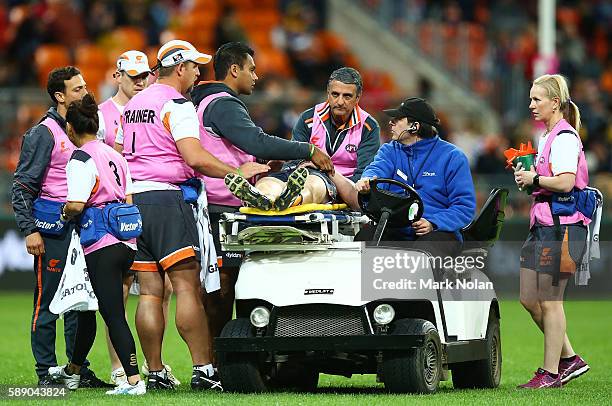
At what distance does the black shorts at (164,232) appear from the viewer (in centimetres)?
1005

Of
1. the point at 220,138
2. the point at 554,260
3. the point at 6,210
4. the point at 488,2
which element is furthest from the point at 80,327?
the point at 488,2

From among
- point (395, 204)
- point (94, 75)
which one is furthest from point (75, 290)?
point (94, 75)

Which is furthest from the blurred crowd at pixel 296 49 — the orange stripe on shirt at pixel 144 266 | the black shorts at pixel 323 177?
the black shorts at pixel 323 177

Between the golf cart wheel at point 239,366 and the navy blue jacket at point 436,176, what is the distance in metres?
1.47

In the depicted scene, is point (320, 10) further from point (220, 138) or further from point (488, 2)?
point (220, 138)

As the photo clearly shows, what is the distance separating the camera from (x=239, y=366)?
9.62 m

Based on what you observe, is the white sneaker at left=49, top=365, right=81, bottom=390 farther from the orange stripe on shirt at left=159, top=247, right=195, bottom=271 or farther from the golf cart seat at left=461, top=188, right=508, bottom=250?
the golf cart seat at left=461, top=188, right=508, bottom=250

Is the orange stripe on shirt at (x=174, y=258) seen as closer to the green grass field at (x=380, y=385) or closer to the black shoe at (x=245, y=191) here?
the black shoe at (x=245, y=191)

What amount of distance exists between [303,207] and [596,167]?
1460 centimetres

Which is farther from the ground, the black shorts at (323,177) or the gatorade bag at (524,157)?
the gatorade bag at (524,157)

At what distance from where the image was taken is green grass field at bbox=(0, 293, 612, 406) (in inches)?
368

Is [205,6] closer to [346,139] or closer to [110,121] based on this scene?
[110,121]

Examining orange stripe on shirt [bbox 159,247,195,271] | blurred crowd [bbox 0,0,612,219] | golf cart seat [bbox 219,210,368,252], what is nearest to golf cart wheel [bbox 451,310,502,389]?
golf cart seat [bbox 219,210,368,252]

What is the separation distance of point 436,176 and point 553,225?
1099mm
